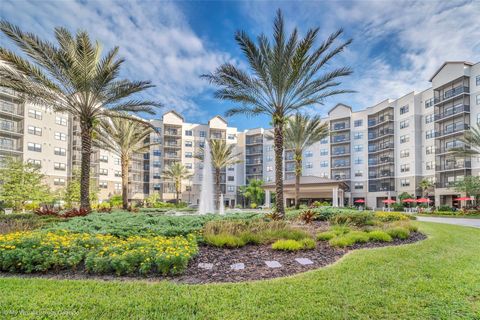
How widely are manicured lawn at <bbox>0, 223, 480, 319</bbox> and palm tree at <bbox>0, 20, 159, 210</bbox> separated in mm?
14184

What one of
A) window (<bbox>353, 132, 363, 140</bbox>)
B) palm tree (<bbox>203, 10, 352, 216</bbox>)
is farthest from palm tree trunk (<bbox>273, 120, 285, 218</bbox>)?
window (<bbox>353, 132, 363, 140</bbox>)

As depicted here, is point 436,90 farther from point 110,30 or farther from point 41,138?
point 41,138

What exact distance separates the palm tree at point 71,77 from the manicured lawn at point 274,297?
14.2 meters

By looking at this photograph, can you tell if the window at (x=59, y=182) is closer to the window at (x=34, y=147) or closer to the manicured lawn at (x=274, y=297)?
the window at (x=34, y=147)

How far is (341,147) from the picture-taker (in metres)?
65.3

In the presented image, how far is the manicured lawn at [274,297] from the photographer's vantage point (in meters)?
4.28

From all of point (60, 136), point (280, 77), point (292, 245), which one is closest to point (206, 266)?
point (292, 245)

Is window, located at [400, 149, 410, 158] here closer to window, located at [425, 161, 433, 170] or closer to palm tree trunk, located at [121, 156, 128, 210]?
window, located at [425, 161, 433, 170]

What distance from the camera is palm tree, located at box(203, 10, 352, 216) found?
15.8m

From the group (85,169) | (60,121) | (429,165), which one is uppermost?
(60,121)

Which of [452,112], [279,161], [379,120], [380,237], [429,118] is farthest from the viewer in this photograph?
[379,120]

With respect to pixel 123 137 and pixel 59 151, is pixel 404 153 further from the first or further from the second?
pixel 59 151

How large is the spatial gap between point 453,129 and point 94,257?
2204 inches

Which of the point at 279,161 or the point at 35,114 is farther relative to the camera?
the point at 35,114
